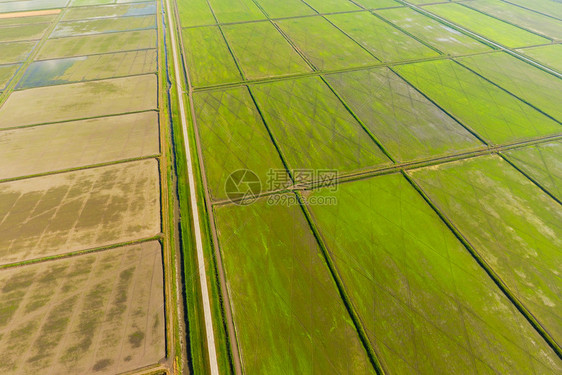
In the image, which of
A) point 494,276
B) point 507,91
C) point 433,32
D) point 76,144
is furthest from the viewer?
point 433,32

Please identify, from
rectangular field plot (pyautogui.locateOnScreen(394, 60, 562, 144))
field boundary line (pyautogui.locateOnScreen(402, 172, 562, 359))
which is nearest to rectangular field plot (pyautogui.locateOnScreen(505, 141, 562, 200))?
rectangular field plot (pyautogui.locateOnScreen(394, 60, 562, 144))

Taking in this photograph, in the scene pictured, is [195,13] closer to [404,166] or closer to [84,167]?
[84,167]

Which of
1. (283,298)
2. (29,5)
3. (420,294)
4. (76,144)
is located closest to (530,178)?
(420,294)

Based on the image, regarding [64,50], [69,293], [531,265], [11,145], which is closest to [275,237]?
[69,293]

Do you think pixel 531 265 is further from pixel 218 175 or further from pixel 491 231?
pixel 218 175

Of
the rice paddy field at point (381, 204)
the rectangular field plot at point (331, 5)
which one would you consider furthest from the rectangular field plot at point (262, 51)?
the rectangular field plot at point (331, 5)

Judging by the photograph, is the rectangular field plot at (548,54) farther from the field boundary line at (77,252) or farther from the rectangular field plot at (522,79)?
the field boundary line at (77,252)
